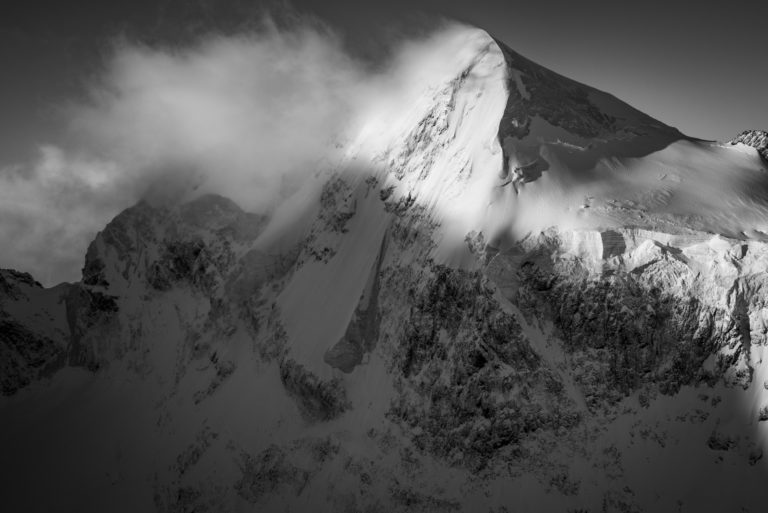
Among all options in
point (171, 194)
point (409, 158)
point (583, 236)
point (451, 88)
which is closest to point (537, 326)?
point (583, 236)

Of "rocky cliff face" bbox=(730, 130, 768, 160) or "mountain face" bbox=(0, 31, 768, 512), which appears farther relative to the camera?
"rocky cliff face" bbox=(730, 130, 768, 160)

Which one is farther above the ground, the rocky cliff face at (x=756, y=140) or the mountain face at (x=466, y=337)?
the rocky cliff face at (x=756, y=140)

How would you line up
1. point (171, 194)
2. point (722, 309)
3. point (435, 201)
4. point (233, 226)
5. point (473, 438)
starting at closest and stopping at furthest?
point (722, 309)
point (473, 438)
point (435, 201)
point (233, 226)
point (171, 194)

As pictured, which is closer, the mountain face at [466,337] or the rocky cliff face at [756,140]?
the mountain face at [466,337]

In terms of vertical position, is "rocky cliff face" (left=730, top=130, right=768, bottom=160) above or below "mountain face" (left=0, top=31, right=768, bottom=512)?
above

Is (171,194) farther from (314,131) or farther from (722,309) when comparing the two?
(722,309)

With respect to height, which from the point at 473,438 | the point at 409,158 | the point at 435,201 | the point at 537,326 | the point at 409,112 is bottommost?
the point at 473,438

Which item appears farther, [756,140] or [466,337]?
[756,140]

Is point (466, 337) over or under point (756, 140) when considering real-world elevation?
under
